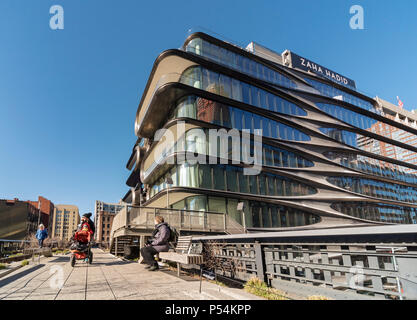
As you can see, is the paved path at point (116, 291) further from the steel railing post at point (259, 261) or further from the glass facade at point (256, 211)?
the glass facade at point (256, 211)

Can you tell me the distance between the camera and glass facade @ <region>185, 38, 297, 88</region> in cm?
2673

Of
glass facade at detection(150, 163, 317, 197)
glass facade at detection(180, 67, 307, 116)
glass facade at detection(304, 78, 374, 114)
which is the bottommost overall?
glass facade at detection(150, 163, 317, 197)

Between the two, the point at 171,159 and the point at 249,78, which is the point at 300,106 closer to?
the point at 249,78

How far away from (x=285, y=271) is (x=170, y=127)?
19.2 meters

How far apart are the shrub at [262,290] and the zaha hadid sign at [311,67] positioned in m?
41.0

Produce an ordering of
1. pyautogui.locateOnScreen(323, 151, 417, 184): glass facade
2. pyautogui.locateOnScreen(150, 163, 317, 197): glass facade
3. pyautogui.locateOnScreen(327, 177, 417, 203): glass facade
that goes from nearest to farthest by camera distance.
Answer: pyautogui.locateOnScreen(150, 163, 317, 197): glass facade, pyautogui.locateOnScreen(327, 177, 417, 203): glass facade, pyautogui.locateOnScreen(323, 151, 417, 184): glass facade

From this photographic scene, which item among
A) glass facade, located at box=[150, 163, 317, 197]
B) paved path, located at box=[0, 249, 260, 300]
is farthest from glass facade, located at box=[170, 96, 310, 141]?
paved path, located at box=[0, 249, 260, 300]

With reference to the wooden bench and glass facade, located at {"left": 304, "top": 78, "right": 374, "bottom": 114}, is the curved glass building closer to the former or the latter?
glass facade, located at {"left": 304, "top": 78, "right": 374, "bottom": 114}

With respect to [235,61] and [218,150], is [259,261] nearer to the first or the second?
[218,150]

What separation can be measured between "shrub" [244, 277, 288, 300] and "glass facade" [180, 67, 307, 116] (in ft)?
67.0

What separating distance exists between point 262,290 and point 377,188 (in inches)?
1716

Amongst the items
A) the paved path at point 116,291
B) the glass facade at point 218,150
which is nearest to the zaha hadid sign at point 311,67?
the glass facade at point 218,150
